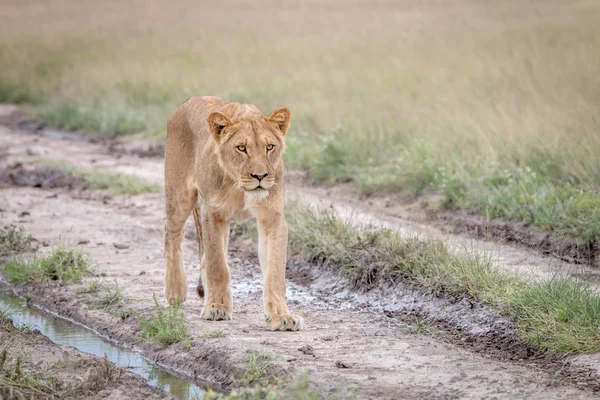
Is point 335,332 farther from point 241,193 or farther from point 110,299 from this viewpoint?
point 110,299

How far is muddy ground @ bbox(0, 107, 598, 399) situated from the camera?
15.7 feet

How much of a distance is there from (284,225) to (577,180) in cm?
379

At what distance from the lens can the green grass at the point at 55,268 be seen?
7.26 metres

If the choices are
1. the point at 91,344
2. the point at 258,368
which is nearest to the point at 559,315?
the point at 258,368

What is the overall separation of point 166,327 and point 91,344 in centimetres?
61

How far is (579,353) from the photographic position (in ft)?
16.6

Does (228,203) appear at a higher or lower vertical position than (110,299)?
higher

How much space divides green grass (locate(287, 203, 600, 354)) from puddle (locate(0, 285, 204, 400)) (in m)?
1.85

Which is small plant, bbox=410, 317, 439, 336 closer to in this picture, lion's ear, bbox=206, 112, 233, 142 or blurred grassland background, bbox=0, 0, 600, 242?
lion's ear, bbox=206, 112, 233, 142

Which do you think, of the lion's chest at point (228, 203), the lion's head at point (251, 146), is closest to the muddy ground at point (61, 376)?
the lion's chest at point (228, 203)

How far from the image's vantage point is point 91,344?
6031 mm

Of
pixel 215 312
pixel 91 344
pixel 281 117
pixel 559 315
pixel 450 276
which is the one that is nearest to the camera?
pixel 559 315

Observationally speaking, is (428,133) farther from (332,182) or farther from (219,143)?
(219,143)

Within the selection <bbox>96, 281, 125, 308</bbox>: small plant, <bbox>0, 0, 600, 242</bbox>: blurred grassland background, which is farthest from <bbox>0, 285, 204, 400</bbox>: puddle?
<bbox>0, 0, 600, 242</bbox>: blurred grassland background
